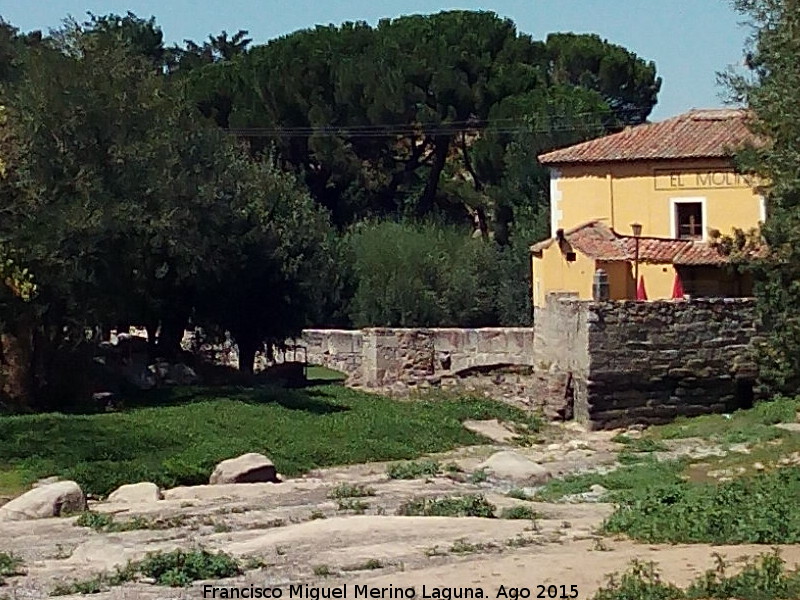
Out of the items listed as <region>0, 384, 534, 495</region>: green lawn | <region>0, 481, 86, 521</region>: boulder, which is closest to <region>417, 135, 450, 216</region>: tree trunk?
<region>0, 384, 534, 495</region>: green lawn

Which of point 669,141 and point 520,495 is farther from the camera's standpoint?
point 669,141

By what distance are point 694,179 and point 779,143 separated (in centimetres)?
1888

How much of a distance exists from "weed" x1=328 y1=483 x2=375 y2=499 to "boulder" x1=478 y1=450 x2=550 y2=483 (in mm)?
2499

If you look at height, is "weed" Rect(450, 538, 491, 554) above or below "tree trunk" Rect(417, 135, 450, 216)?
below

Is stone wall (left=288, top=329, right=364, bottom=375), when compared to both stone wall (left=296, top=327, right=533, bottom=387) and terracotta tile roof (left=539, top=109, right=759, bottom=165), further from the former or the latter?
terracotta tile roof (left=539, top=109, right=759, bottom=165)

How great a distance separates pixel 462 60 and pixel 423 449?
29603 millimetres

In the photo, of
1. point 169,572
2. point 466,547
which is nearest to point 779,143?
point 466,547

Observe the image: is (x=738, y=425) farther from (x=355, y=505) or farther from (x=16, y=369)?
(x=16, y=369)

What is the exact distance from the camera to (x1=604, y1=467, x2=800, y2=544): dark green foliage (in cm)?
1395

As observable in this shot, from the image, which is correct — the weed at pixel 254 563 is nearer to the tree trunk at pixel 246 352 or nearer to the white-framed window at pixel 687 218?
the white-framed window at pixel 687 218

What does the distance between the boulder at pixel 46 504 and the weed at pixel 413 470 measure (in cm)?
530

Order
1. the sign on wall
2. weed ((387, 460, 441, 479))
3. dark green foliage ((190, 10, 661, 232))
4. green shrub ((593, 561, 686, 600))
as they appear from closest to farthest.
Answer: green shrub ((593, 561, 686, 600)) → weed ((387, 460, 441, 479)) → the sign on wall → dark green foliage ((190, 10, 661, 232))

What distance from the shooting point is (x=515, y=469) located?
22797mm

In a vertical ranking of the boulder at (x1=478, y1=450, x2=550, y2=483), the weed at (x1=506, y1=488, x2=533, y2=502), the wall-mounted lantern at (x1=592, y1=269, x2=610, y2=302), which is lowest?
the weed at (x1=506, y1=488, x2=533, y2=502)
